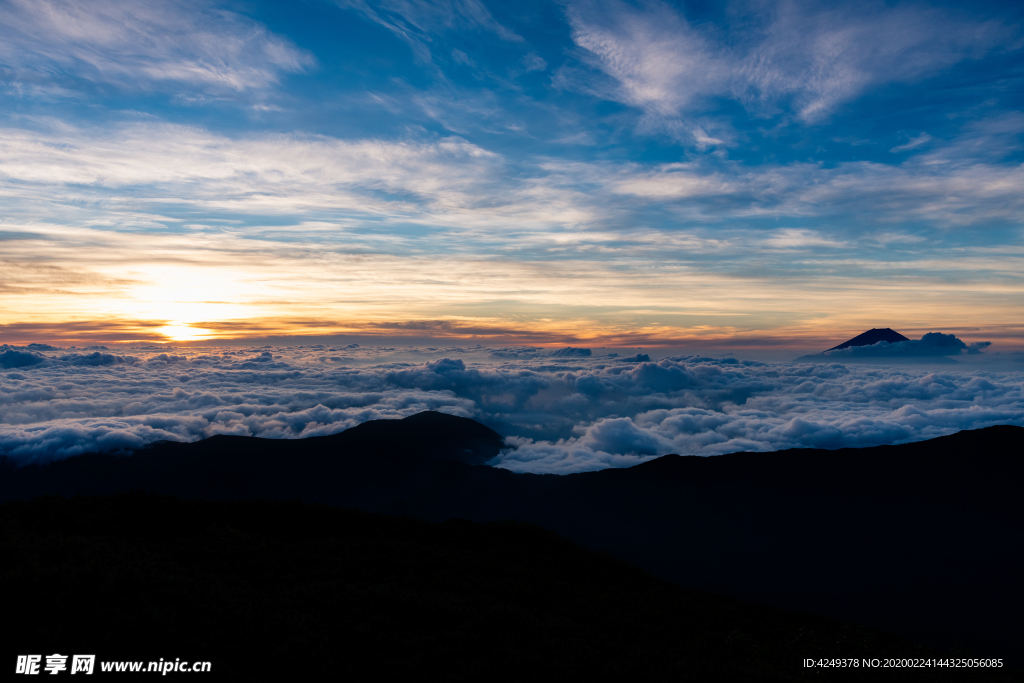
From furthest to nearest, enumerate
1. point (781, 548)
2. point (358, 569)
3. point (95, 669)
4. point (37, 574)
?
1. point (781, 548)
2. point (358, 569)
3. point (37, 574)
4. point (95, 669)

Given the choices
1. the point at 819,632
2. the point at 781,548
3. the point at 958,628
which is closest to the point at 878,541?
the point at 781,548

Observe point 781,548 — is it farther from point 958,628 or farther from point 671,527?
point 958,628

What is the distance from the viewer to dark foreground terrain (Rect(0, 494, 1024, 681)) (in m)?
14.6

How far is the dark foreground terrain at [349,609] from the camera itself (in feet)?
48.0

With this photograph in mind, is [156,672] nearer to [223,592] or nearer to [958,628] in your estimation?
[223,592]

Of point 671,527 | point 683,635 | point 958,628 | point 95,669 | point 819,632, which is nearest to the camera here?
point 95,669

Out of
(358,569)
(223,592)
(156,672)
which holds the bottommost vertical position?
(358,569)

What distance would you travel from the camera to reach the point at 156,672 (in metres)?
12.7

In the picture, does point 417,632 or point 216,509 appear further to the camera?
point 216,509

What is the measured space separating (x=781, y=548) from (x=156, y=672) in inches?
8505

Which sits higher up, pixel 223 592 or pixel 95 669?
pixel 95 669

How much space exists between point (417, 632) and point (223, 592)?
7.88 meters

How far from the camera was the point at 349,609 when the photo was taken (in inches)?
774

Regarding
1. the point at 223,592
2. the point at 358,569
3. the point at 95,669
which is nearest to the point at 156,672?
the point at 95,669
